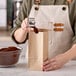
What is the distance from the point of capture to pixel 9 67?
3.91 feet

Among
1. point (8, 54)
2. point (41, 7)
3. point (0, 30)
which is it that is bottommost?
point (0, 30)

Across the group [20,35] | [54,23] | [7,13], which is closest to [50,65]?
[20,35]

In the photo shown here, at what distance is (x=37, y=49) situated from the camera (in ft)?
3.71

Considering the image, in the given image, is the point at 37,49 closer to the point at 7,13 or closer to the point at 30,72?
the point at 30,72

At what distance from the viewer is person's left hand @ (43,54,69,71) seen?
1148 mm

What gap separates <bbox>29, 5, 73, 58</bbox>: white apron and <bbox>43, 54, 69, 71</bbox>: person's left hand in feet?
0.82

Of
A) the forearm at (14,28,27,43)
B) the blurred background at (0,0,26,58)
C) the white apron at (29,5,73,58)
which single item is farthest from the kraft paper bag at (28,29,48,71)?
the blurred background at (0,0,26,58)

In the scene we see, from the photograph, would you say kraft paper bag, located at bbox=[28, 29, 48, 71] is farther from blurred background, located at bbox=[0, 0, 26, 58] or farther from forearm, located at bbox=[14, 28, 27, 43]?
blurred background, located at bbox=[0, 0, 26, 58]

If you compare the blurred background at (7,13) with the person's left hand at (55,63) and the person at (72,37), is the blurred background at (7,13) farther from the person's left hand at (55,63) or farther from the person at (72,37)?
the person's left hand at (55,63)

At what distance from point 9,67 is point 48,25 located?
406 millimetres

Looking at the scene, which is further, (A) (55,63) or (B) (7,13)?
(B) (7,13)

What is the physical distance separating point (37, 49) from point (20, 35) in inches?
9.0

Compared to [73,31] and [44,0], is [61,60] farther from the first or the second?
[44,0]

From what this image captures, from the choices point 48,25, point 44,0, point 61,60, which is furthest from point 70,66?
point 44,0
